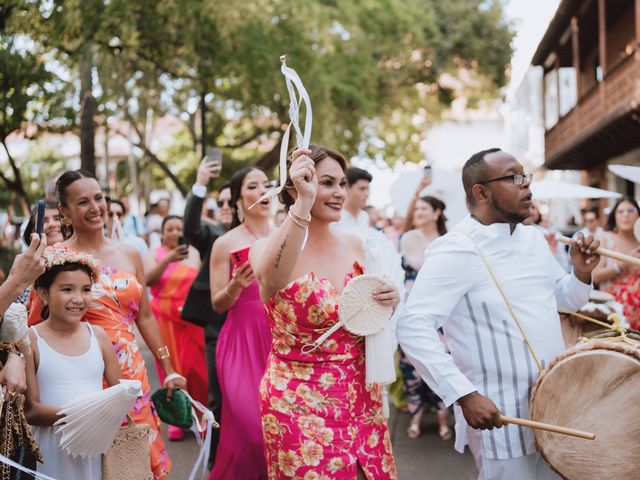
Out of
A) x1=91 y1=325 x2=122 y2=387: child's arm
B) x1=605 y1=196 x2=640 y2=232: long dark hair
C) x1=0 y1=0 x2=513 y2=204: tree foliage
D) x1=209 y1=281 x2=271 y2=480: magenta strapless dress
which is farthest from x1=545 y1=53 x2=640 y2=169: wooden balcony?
x1=91 y1=325 x2=122 y2=387: child's arm

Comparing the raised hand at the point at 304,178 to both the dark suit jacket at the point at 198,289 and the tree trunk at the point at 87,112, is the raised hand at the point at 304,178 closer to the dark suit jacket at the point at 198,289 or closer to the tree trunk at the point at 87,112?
the dark suit jacket at the point at 198,289

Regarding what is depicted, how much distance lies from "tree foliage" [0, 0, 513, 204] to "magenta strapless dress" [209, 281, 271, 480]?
5.09 metres

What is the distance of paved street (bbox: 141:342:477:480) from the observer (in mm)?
5617

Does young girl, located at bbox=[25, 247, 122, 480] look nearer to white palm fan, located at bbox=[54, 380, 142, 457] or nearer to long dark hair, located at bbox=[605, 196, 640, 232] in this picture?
white palm fan, located at bbox=[54, 380, 142, 457]

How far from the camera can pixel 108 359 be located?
→ 3.71 m

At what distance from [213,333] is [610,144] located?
17.5m

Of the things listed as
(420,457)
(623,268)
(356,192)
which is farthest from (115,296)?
(623,268)

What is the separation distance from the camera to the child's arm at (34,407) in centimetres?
334

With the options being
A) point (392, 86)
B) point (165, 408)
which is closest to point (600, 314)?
point (165, 408)

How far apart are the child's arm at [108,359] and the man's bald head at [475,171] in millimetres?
1918

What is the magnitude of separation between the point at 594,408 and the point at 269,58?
13.5 m

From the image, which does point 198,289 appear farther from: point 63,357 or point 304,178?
point 304,178

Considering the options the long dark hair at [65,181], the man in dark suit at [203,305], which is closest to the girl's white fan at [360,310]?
the long dark hair at [65,181]

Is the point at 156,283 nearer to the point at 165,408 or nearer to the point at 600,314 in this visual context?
the point at 165,408
